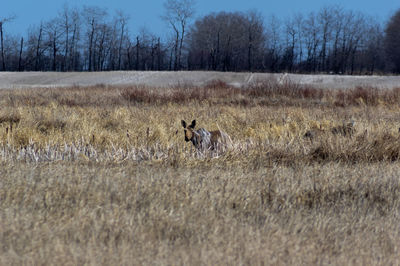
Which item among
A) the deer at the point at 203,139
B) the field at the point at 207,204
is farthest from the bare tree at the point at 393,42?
the field at the point at 207,204

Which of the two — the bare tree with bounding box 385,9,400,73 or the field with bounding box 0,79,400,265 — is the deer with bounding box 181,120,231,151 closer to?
the field with bounding box 0,79,400,265

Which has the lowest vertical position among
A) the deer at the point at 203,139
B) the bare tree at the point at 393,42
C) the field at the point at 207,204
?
the field at the point at 207,204

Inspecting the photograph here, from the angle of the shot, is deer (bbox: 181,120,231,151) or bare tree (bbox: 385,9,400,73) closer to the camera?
deer (bbox: 181,120,231,151)

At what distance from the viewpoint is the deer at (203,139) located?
4902 mm

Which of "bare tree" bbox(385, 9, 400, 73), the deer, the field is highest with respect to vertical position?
"bare tree" bbox(385, 9, 400, 73)

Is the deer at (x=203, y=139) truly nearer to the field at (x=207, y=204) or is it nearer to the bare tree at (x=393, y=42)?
the field at (x=207, y=204)

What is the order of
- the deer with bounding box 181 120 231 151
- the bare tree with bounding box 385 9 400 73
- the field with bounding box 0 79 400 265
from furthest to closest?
the bare tree with bounding box 385 9 400 73
the deer with bounding box 181 120 231 151
the field with bounding box 0 79 400 265

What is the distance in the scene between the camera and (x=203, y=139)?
5.04 m

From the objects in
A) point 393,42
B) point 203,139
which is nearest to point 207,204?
point 203,139

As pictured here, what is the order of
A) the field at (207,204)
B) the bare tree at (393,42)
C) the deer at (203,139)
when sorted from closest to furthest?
the field at (207,204)
the deer at (203,139)
the bare tree at (393,42)

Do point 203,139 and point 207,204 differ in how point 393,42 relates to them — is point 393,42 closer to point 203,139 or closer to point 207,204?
point 203,139

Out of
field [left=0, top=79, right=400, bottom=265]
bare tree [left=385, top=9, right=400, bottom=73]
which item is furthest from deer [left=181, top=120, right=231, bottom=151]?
bare tree [left=385, top=9, right=400, bottom=73]

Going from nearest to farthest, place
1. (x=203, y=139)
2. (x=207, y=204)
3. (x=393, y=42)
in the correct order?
(x=207, y=204) → (x=203, y=139) → (x=393, y=42)

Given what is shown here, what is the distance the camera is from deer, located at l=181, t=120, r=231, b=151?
4902mm
